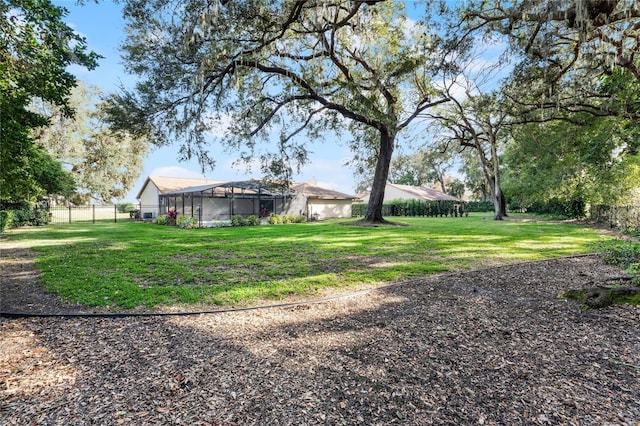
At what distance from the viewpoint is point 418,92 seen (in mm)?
15289

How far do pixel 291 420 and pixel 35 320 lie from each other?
148 inches

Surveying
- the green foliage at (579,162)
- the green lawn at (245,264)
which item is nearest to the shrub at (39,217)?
the green lawn at (245,264)

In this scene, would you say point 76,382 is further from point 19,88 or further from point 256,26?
point 256,26

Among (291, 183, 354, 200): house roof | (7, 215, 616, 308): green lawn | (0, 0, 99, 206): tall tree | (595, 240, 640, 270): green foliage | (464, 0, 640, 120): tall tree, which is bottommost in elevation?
(7, 215, 616, 308): green lawn

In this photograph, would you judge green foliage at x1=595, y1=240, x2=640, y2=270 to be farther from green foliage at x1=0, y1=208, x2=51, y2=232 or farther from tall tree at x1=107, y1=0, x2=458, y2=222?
green foliage at x1=0, y1=208, x2=51, y2=232

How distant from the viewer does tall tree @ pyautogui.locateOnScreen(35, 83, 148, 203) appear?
23422 mm

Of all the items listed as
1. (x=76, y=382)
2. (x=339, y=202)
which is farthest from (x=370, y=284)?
(x=339, y=202)

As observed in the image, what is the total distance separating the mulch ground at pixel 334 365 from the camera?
2.16 meters

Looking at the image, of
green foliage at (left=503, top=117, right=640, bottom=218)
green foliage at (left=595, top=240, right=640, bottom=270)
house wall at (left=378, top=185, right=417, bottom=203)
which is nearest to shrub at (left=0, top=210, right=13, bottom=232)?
green foliage at (left=595, top=240, right=640, bottom=270)

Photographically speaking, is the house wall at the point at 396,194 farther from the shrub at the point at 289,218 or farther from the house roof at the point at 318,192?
the shrub at the point at 289,218

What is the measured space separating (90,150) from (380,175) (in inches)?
955

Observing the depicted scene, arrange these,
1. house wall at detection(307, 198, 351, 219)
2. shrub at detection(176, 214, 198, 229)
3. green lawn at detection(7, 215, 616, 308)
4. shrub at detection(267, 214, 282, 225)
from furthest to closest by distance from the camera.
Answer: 1. house wall at detection(307, 198, 351, 219)
2. shrub at detection(267, 214, 282, 225)
3. shrub at detection(176, 214, 198, 229)
4. green lawn at detection(7, 215, 616, 308)

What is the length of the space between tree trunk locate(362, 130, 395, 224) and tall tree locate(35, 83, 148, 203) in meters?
18.1

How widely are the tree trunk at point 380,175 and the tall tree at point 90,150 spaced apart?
18.1m
